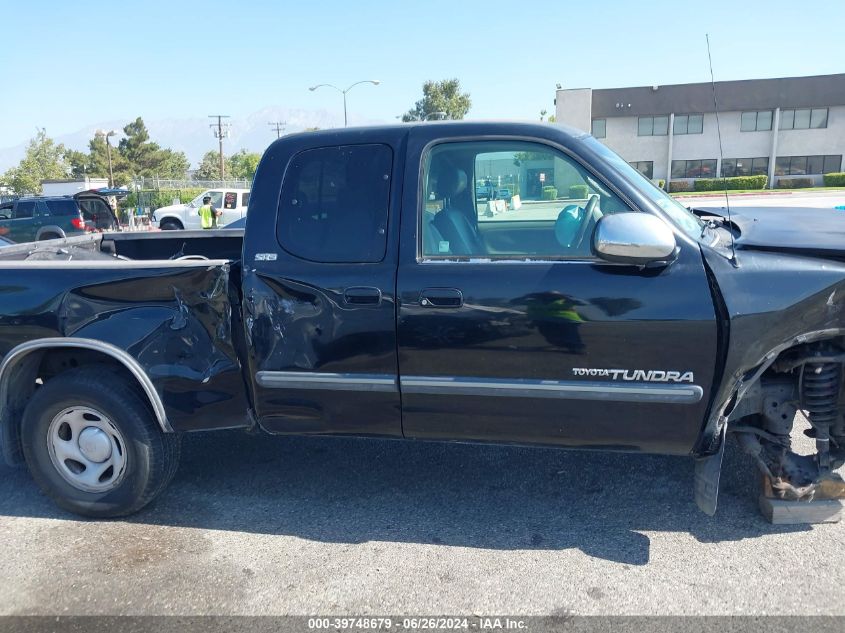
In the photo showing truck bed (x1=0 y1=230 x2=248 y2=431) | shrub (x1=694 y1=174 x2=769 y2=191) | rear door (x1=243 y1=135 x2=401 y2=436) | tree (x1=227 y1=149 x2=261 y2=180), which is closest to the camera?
rear door (x1=243 y1=135 x2=401 y2=436)

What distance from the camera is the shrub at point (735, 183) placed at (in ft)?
148

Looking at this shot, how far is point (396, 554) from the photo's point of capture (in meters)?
3.39

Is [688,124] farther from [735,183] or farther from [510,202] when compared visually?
[510,202]

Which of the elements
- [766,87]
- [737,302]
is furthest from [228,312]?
[766,87]

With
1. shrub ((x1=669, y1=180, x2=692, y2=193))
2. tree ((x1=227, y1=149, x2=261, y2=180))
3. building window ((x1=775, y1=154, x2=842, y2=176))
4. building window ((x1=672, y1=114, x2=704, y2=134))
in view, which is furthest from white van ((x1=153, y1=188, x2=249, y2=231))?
tree ((x1=227, y1=149, x2=261, y2=180))

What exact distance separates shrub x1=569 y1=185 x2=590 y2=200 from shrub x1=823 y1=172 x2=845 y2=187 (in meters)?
49.7

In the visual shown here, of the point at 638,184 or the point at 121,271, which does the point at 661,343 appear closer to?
the point at 638,184

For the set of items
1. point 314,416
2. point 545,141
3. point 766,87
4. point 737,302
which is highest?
point 766,87

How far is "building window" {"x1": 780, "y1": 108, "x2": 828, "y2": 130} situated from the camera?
1849 inches

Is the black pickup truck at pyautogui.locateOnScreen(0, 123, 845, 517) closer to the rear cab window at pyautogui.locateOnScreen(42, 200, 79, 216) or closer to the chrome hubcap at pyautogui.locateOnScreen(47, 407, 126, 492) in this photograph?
the chrome hubcap at pyautogui.locateOnScreen(47, 407, 126, 492)

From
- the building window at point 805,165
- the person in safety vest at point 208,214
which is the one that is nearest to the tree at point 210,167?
the building window at point 805,165

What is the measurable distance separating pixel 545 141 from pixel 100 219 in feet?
67.9

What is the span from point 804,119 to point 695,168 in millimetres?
7546

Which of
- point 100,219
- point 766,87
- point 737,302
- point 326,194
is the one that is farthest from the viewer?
point 766,87
